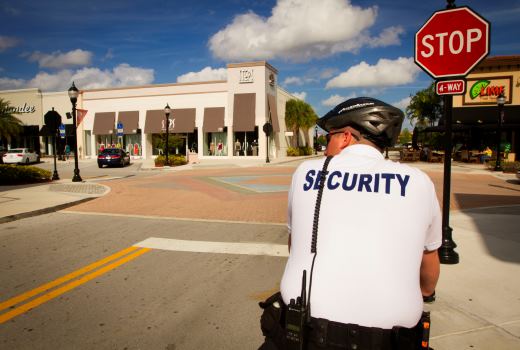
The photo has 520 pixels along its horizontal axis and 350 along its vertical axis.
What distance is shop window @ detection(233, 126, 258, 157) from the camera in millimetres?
40531

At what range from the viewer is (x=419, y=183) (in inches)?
66.9

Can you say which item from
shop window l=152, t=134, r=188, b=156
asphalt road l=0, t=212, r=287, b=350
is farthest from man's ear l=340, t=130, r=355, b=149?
shop window l=152, t=134, r=188, b=156

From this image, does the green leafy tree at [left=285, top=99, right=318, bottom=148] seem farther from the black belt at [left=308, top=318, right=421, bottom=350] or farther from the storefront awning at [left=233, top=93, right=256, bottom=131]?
the black belt at [left=308, top=318, right=421, bottom=350]

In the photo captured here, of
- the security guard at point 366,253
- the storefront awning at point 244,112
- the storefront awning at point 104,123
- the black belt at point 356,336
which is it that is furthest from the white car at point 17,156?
the black belt at point 356,336

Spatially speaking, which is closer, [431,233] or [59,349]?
[431,233]

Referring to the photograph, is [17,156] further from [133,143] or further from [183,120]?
[183,120]

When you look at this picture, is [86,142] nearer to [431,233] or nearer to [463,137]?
[463,137]

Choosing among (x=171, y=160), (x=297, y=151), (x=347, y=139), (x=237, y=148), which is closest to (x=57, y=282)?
(x=347, y=139)

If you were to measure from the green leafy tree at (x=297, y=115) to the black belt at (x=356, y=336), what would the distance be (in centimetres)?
4709

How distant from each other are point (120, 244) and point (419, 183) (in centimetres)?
616

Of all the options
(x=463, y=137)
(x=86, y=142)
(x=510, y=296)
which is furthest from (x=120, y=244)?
(x=86, y=142)

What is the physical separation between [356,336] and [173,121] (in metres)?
41.0

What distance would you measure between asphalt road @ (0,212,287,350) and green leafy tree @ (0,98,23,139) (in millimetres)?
43211

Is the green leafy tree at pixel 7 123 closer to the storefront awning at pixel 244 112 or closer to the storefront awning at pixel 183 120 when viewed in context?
the storefront awning at pixel 183 120
